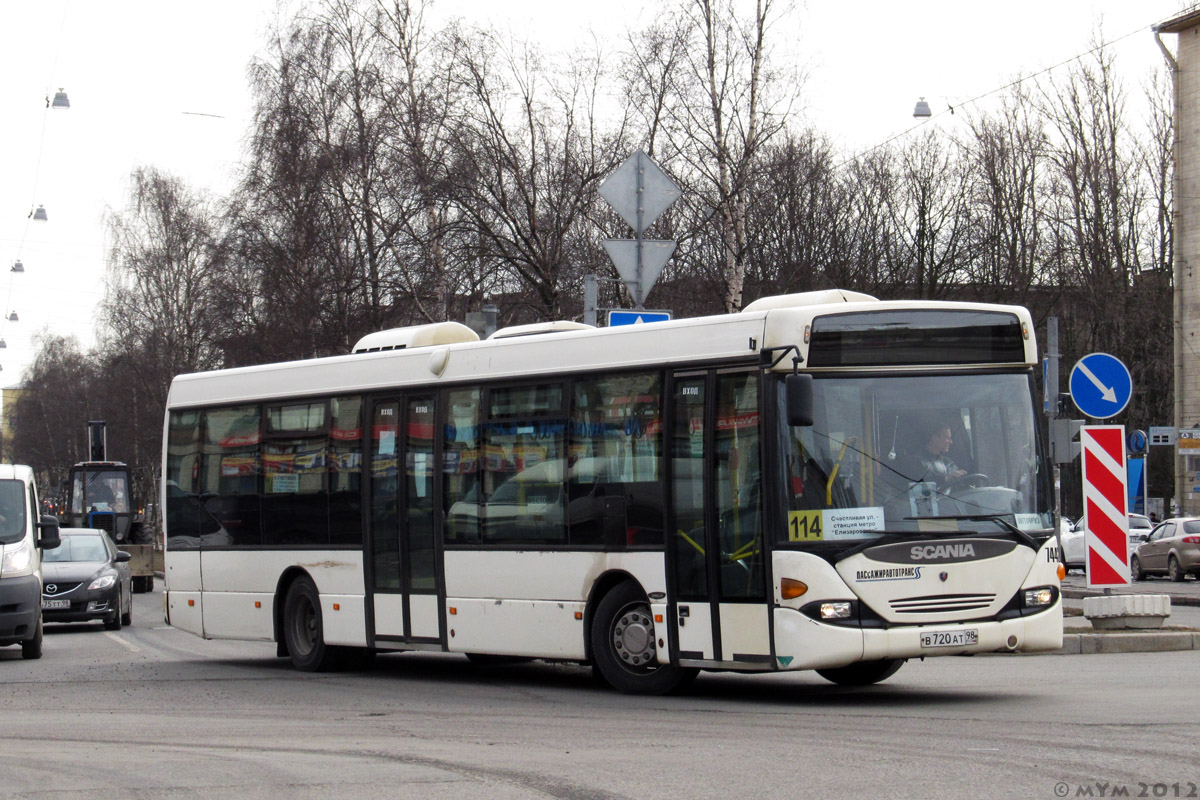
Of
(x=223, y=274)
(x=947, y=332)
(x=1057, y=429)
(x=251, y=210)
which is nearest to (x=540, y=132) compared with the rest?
(x=251, y=210)

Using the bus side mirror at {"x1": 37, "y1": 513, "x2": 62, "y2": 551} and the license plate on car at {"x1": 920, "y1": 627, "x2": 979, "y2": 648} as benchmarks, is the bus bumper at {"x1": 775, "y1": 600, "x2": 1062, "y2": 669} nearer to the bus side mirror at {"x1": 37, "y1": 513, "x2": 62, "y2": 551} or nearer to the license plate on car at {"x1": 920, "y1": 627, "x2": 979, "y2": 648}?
the license plate on car at {"x1": 920, "y1": 627, "x2": 979, "y2": 648}

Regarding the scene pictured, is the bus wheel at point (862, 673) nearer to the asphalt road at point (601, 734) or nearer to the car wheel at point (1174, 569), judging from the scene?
the asphalt road at point (601, 734)

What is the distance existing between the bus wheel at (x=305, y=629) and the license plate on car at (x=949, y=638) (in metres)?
6.52

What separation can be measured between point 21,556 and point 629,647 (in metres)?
7.98

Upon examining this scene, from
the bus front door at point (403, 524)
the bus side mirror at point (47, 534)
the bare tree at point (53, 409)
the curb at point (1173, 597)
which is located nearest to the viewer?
the bus front door at point (403, 524)

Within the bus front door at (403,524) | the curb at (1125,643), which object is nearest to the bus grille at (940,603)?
the bus front door at (403,524)

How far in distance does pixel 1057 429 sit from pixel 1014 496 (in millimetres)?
8132

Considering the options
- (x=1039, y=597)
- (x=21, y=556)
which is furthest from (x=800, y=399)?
(x=21, y=556)

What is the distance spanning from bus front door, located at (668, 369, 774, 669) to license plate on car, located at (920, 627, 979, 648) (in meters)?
1.02

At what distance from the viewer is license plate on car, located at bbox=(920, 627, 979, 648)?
1072cm

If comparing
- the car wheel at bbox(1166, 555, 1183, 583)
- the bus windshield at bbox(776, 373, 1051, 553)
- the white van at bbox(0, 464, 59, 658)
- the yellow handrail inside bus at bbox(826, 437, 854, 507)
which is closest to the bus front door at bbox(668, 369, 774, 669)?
the bus windshield at bbox(776, 373, 1051, 553)

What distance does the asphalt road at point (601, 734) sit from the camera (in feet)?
25.2

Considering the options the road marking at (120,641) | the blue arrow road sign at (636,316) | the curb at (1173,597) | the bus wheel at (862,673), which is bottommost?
the curb at (1173,597)

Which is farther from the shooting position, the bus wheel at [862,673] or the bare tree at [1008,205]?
the bare tree at [1008,205]
